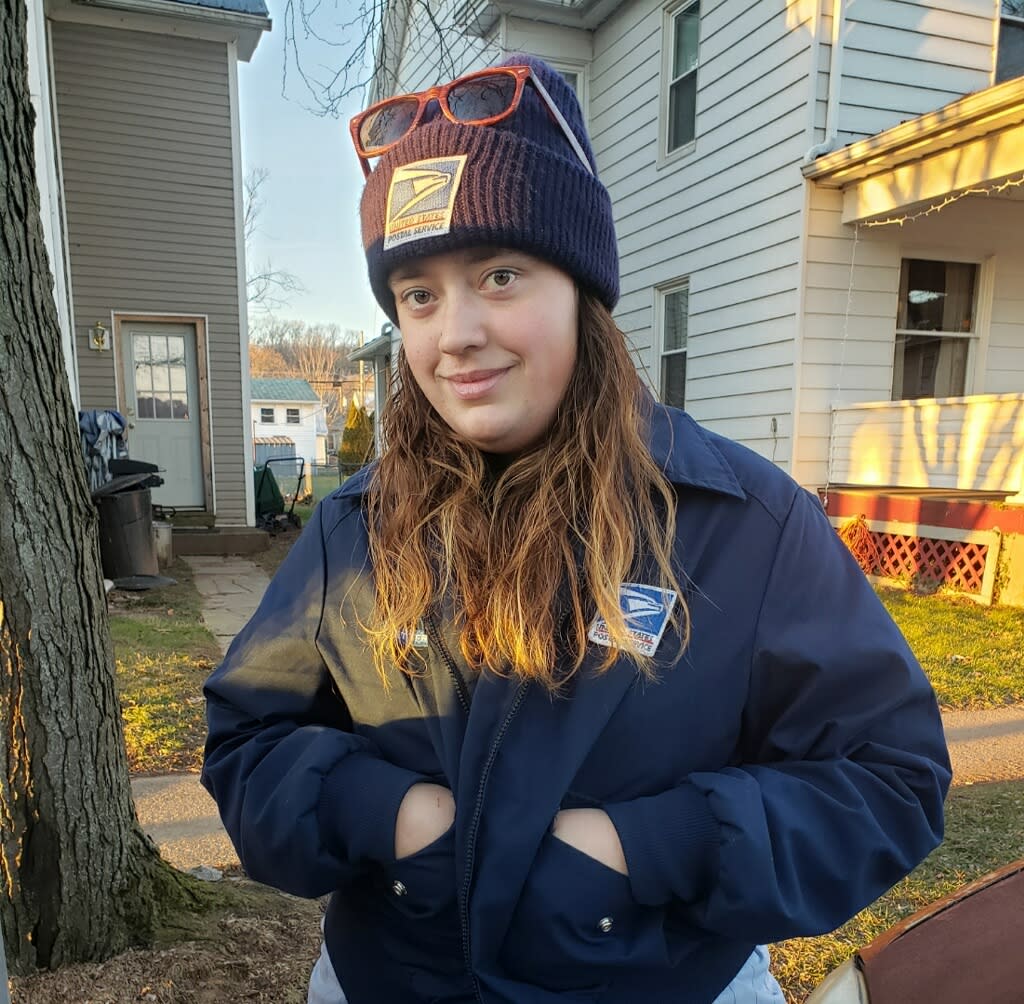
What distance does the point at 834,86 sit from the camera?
609 centimetres

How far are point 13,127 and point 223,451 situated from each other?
8009mm

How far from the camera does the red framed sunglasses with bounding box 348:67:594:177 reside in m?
1.16

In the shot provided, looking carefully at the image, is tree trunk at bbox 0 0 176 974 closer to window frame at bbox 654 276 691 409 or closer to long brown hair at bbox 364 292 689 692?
long brown hair at bbox 364 292 689 692

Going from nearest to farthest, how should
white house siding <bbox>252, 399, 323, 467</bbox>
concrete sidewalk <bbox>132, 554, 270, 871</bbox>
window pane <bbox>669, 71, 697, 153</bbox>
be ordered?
concrete sidewalk <bbox>132, 554, 270, 871</bbox> < window pane <bbox>669, 71, 697, 153</bbox> < white house siding <bbox>252, 399, 323, 467</bbox>

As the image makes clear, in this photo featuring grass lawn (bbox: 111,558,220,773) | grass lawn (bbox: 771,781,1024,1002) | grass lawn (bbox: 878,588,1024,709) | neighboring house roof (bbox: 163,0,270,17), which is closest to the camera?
grass lawn (bbox: 771,781,1024,1002)

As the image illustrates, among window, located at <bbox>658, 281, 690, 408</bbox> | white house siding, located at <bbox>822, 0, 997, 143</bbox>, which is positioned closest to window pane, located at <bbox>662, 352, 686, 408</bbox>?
window, located at <bbox>658, 281, 690, 408</bbox>

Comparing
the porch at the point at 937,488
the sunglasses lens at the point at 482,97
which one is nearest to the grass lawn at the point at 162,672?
the sunglasses lens at the point at 482,97

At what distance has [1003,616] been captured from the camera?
17.6 feet

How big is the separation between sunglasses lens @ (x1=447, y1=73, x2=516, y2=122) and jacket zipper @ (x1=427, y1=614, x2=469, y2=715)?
751 millimetres

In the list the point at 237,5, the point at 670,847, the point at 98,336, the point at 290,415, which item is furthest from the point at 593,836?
the point at 290,415

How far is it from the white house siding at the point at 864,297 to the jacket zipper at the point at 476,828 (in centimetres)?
602

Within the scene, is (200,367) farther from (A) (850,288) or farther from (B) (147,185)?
(A) (850,288)

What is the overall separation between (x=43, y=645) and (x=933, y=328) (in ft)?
23.2

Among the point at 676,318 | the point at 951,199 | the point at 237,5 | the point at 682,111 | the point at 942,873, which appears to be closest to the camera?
the point at 942,873
